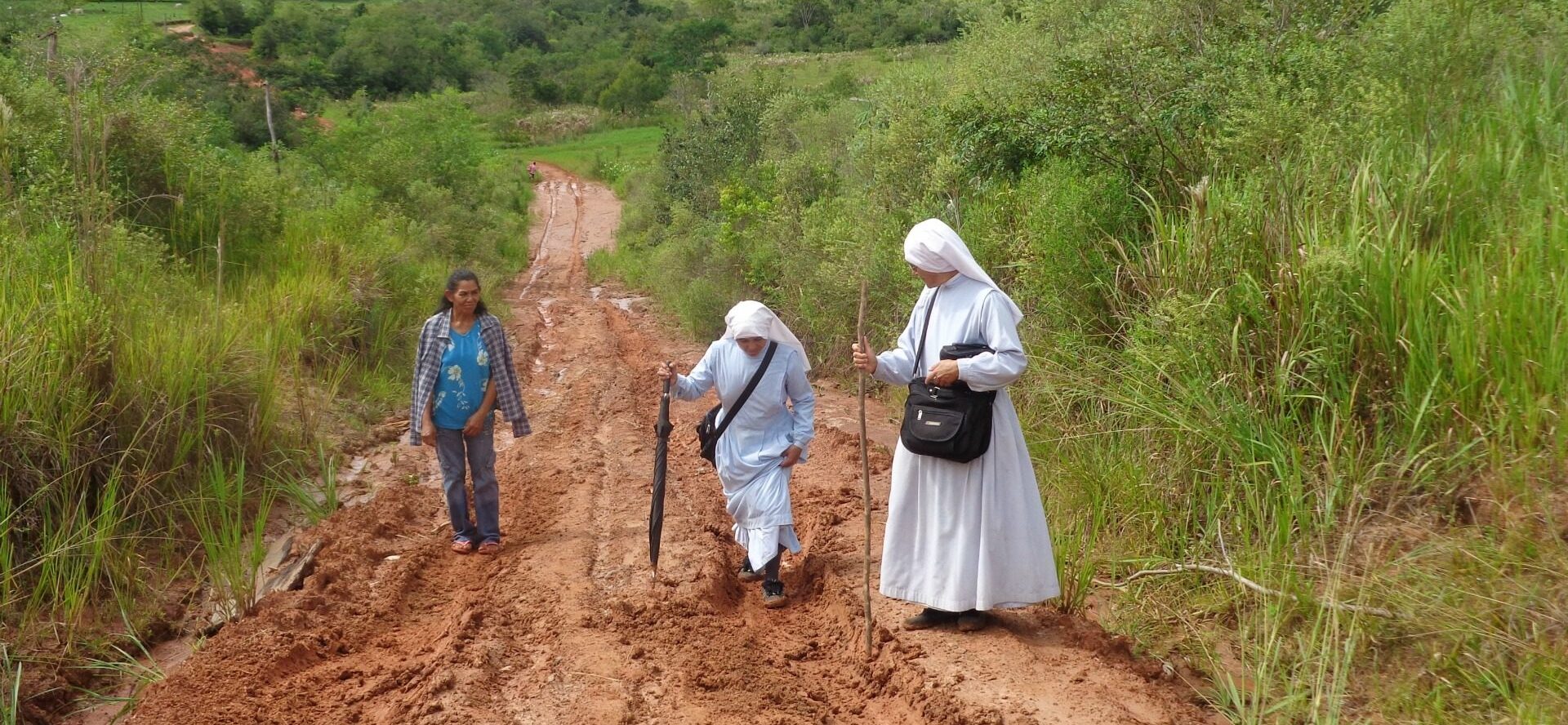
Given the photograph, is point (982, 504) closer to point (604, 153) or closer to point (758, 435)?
point (758, 435)

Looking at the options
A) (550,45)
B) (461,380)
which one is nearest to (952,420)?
(461,380)

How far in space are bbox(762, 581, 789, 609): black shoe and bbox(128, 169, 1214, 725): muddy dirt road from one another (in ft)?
0.28

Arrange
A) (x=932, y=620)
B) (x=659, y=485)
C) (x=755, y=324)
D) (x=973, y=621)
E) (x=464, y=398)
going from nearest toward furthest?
(x=973, y=621)
(x=932, y=620)
(x=755, y=324)
(x=659, y=485)
(x=464, y=398)

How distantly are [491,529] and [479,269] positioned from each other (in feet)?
53.3

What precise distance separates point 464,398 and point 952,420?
11.4ft

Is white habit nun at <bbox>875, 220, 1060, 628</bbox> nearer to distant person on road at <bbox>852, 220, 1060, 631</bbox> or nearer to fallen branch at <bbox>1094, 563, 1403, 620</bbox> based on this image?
distant person on road at <bbox>852, 220, 1060, 631</bbox>

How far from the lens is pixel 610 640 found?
19.2ft

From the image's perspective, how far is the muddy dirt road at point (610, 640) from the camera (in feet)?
16.5

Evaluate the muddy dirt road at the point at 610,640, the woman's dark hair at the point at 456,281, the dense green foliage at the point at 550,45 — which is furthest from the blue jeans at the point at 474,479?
the dense green foliage at the point at 550,45

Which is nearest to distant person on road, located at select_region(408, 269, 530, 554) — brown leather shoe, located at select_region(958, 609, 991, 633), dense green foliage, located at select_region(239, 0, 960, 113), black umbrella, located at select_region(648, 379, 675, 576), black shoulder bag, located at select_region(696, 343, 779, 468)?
black umbrella, located at select_region(648, 379, 675, 576)

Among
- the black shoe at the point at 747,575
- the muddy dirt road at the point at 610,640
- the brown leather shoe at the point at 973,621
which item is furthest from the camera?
the black shoe at the point at 747,575

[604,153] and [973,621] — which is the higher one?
[973,621]

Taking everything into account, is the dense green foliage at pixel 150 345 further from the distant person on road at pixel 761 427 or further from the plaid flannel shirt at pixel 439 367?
the distant person on road at pixel 761 427

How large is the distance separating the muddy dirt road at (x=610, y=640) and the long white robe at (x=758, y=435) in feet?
1.28
